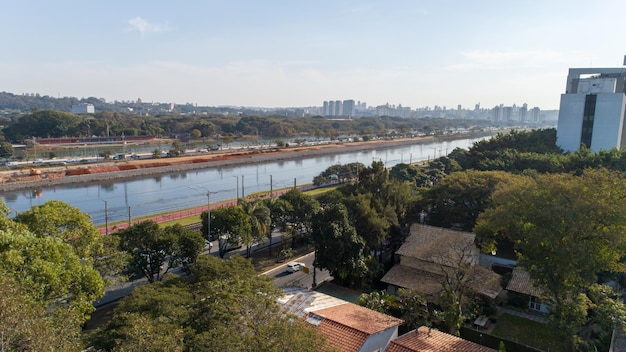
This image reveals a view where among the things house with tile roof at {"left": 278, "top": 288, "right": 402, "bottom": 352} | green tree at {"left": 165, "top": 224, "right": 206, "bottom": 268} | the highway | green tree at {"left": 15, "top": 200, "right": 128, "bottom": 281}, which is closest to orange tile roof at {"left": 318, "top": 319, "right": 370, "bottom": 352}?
house with tile roof at {"left": 278, "top": 288, "right": 402, "bottom": 352}

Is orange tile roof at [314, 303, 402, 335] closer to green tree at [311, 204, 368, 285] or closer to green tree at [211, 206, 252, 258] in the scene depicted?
green tree at [311, 204, 368, 285]

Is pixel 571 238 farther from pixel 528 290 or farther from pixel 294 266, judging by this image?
pixel 294 266

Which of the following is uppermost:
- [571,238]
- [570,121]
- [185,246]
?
[570,121]

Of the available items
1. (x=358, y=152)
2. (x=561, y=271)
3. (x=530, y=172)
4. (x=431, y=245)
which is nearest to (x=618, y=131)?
(x=530, y=172)

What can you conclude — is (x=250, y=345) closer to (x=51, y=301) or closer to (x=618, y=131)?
(x=51, y=301)

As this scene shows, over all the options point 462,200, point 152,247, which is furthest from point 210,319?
point 462,200

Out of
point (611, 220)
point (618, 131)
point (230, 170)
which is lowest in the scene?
point (230, 170)
